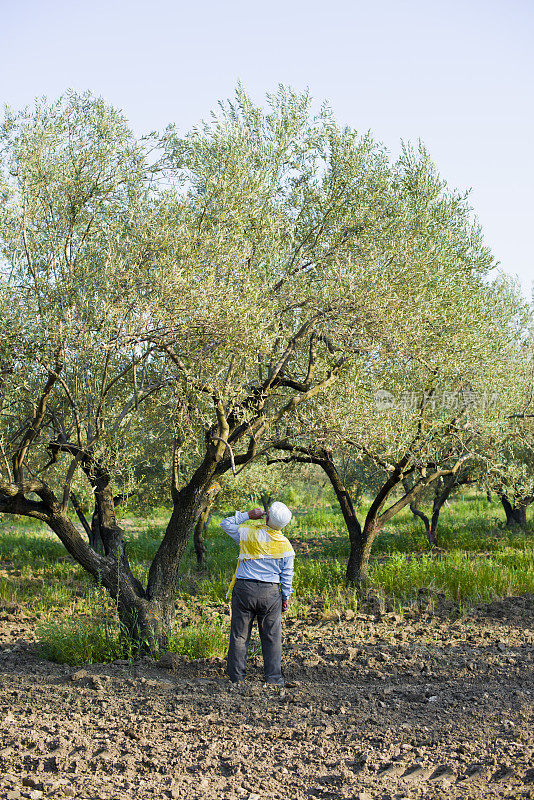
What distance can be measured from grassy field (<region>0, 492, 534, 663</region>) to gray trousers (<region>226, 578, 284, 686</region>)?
790mm

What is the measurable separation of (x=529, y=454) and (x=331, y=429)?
11191 mm

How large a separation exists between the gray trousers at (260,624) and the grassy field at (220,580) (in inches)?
31.1

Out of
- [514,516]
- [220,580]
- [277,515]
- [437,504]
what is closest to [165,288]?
[277,515]

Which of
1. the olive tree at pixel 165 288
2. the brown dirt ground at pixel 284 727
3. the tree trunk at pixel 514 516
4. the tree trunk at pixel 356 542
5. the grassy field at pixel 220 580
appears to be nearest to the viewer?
the brown dirt ground at pixel 284 727

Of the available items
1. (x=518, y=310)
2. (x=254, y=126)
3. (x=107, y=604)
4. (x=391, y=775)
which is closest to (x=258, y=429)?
(x=107, y=604)

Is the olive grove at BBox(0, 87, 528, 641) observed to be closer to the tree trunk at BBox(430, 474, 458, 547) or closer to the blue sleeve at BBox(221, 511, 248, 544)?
A: the blue sleeve at BBox(221, 511, 248, 544)

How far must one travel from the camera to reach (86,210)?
7.62m

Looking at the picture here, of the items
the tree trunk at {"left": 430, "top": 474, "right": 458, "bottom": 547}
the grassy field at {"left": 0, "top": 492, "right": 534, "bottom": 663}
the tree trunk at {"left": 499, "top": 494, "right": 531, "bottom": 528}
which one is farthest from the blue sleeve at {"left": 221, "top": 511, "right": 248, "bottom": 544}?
the tree trunk at {"left": 499, "top": 494, "right": 531, "bottom": 528}

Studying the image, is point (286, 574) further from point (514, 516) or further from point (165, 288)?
point (514, 516)

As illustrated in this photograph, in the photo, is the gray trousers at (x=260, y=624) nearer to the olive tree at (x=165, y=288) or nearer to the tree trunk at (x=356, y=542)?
the olive tree at (x=165, y=288)

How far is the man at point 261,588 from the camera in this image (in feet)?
22.6

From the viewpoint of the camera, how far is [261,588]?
271 inches

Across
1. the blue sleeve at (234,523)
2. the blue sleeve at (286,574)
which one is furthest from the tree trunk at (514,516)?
the blue sleeve at (234,523)

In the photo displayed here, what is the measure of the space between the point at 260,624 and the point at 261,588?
16.3 inches
